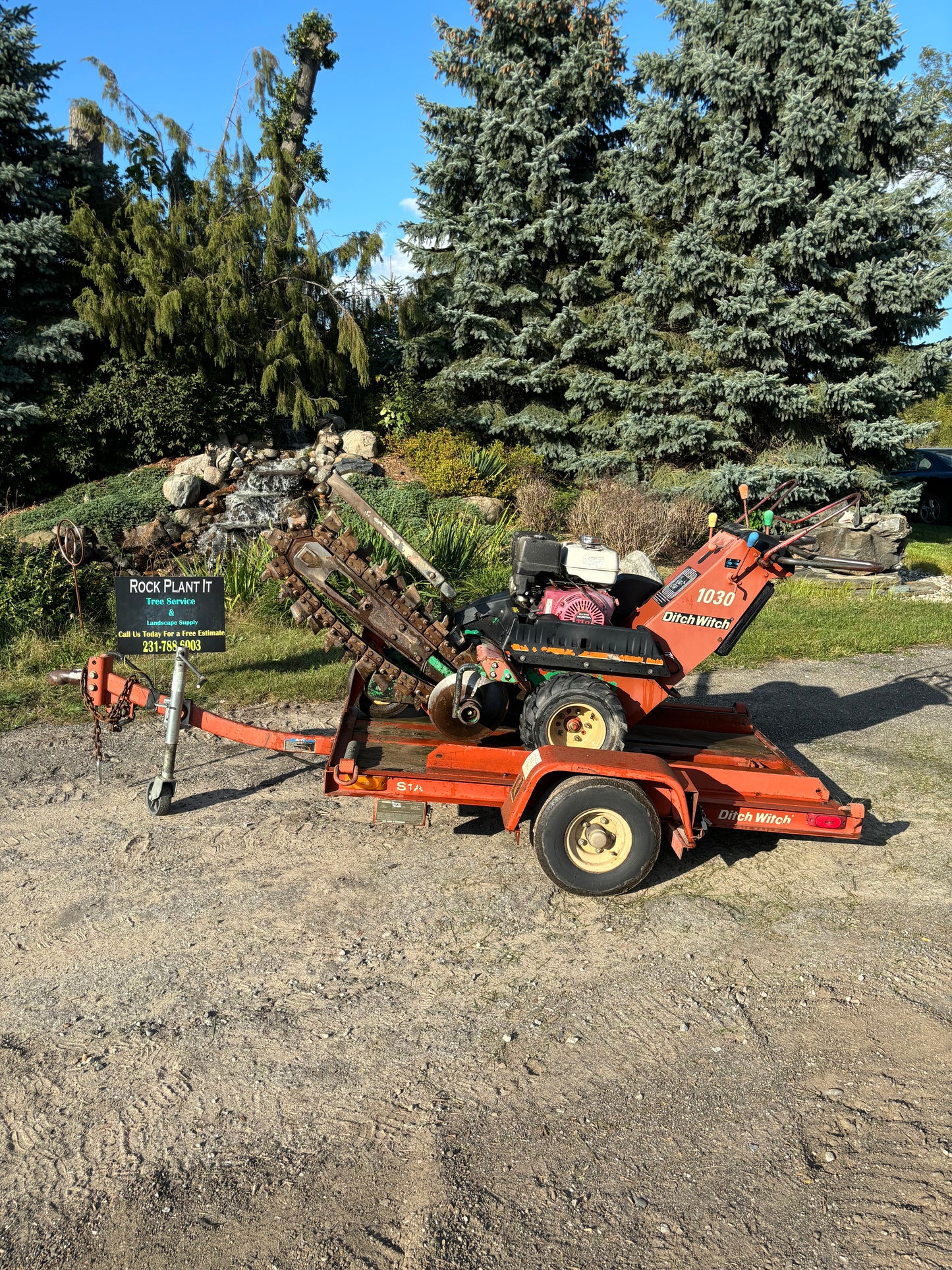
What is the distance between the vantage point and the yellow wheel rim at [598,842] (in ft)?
15.0

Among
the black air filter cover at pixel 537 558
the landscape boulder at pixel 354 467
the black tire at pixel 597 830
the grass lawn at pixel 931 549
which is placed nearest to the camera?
the black tire at pixel 597 830

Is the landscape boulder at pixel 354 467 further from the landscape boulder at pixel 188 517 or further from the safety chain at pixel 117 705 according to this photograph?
the safety chain at pixel 117 705

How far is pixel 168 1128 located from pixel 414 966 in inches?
49.8

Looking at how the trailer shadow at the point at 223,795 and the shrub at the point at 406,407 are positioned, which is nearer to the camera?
the trailer shadow at the point at 223,795

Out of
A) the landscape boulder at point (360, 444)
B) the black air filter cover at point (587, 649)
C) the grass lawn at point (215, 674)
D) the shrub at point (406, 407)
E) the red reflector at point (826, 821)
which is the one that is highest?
the shrub at point (406, 407)

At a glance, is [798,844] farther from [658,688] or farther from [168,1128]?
[168,1128]

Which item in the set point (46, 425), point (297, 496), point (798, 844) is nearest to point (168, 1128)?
point (798, 844)

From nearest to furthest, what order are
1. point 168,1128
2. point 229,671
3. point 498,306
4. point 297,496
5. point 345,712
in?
point 168,1128 < point 345,712 < point 229,671 < point 297,496 < point 498,306

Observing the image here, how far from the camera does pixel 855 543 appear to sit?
14703mm

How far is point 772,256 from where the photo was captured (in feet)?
47.2

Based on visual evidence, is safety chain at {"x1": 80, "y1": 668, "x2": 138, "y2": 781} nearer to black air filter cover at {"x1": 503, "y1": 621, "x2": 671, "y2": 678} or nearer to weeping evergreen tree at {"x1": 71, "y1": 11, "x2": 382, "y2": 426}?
black air filter cover at {"x1": 503, "y1": 621, "x2": 671, "y2": 678}

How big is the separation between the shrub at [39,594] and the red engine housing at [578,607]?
5.66 metres

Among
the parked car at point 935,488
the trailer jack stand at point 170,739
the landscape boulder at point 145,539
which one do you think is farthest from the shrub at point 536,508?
the parked car at point 935,488

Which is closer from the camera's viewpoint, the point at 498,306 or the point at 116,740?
the point at 116,740
